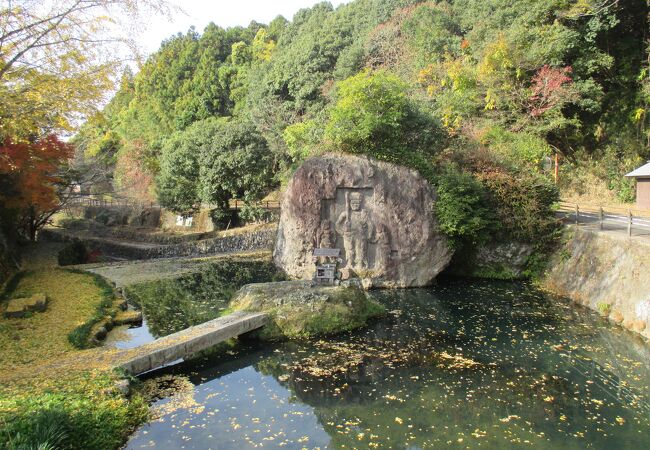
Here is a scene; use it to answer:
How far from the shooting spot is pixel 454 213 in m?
18.9

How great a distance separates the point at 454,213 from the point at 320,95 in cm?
2181

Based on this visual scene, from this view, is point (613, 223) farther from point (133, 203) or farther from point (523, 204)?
point (133, 203)

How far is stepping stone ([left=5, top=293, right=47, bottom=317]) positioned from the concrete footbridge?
4994mm

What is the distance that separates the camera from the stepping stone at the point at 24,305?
43.2ft

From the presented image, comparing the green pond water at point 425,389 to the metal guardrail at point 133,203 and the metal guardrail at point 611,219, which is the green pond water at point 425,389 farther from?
the metal guardrail at point 133,203

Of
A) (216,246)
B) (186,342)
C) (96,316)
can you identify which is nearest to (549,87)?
(216,246)

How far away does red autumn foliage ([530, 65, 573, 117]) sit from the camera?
25.7m

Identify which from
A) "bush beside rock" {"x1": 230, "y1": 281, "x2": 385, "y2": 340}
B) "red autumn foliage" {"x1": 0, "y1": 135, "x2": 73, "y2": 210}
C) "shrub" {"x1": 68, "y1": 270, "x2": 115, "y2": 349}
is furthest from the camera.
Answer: "red autumn foliage" {"x1": 0, "y1": 135, "x2": 73, "y2": 210}

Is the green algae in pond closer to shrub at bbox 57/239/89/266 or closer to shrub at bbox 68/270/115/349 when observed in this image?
shrub at bbox 68/270/115/349

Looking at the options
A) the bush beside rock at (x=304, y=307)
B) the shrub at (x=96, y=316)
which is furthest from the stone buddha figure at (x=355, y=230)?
the shrub at (x=96, y=316)

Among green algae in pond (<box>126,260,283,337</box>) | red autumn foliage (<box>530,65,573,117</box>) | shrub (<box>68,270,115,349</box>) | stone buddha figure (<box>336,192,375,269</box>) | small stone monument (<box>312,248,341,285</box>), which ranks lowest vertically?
green algae in pond (<box>126,260,283,337</box>)

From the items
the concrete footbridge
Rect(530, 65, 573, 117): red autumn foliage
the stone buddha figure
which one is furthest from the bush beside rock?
Rect(530, 65, 573, 117): red autumn foliage

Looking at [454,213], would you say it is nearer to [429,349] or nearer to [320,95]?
[429,349]

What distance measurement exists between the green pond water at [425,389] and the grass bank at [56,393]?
0.64m
